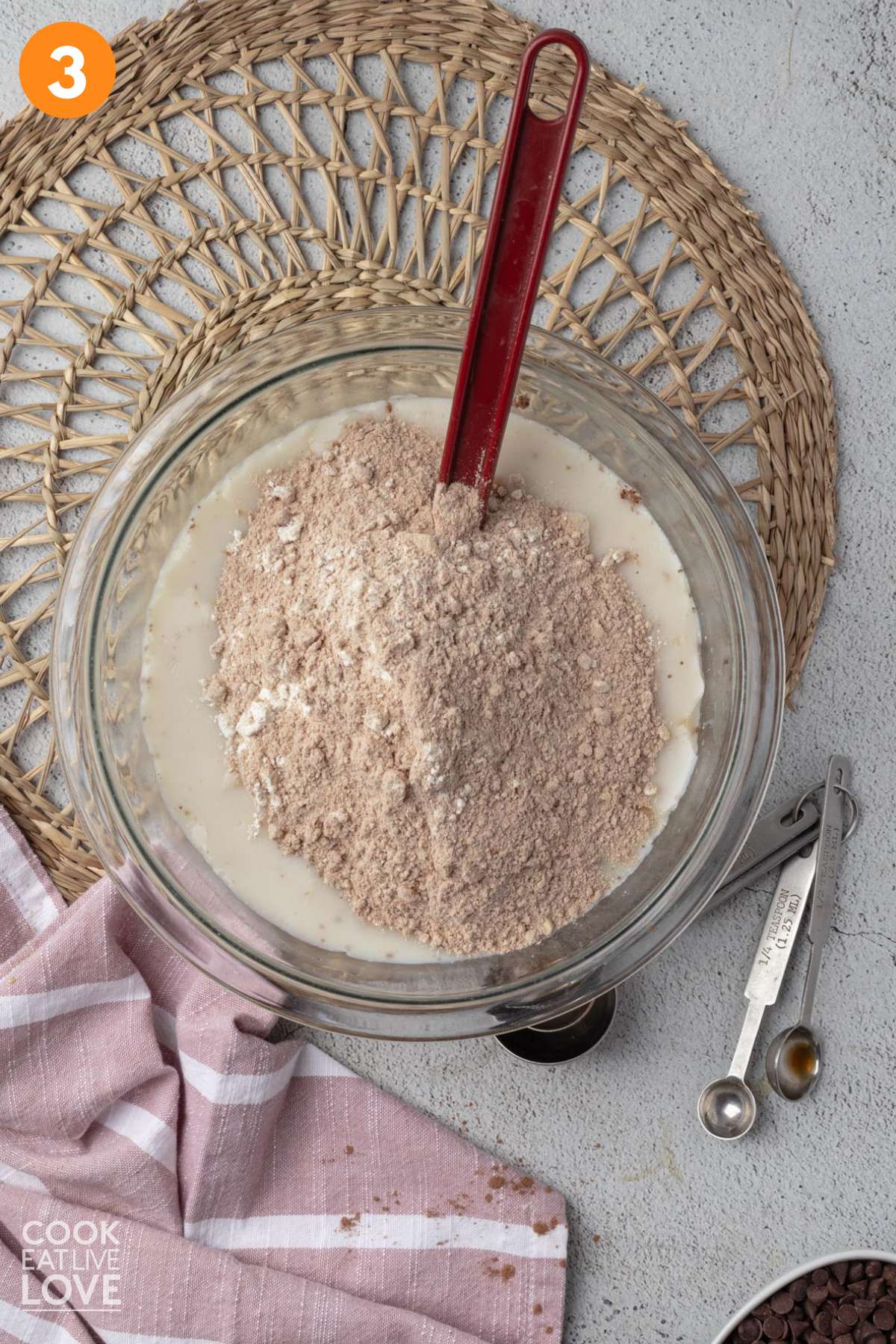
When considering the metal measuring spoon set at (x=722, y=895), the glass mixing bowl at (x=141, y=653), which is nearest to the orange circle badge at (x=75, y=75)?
the glass mixing bowl at (x=141, y=653)

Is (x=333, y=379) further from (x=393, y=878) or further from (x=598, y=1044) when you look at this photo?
(x=598, y=1044)

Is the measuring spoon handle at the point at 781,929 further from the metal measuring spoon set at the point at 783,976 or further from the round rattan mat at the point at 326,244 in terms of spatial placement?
the round rattan mat at the point at 326,244

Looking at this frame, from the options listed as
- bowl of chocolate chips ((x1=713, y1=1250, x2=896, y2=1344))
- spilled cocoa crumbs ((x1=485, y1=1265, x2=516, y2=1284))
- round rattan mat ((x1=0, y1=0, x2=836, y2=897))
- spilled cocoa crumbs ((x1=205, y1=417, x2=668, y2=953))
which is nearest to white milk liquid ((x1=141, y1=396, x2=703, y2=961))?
Answer: spilled cocoa crumbs ((x1=205, y1=417, x2=668, y2=953))

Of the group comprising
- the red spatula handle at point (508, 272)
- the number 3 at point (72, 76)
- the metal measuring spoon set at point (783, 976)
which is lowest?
the metal measuring spoon set at point (783, 976)

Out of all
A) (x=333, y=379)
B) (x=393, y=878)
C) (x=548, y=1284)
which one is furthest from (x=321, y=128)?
(x=548, y=1284)

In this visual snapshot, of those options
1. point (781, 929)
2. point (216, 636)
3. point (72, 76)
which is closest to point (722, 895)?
point (781, 929)

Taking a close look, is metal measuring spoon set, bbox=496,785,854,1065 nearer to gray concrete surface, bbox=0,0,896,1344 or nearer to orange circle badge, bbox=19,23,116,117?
gray concrete surface, bbox=0,0,896,1344
